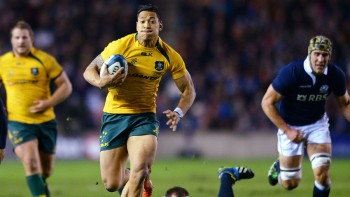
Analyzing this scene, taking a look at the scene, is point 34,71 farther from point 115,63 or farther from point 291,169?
point 291,169

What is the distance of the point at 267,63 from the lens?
2344cm

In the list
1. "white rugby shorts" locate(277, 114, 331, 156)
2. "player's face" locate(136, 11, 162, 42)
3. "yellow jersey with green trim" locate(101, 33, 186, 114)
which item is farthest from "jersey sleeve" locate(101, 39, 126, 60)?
"white rugby shorts" locate(277, 114, 331, 156)

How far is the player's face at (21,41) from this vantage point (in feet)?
35.5

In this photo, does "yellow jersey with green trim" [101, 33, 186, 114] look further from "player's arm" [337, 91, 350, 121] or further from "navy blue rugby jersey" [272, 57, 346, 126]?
"player's arm" [337, 91, 350, 121]

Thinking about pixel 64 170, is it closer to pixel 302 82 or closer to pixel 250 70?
pixel 250 70

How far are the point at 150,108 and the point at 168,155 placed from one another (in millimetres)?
12642

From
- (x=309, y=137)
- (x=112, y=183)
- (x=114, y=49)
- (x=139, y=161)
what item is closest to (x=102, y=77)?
(x=114, y=49)

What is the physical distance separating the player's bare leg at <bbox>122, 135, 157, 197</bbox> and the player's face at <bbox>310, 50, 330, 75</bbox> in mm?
2286

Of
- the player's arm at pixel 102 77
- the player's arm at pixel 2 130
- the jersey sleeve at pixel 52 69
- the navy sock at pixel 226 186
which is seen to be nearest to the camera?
the player's arm at pixel 102 77

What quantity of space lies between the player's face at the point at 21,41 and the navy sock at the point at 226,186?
3.50m

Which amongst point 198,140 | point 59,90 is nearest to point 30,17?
point 198,140

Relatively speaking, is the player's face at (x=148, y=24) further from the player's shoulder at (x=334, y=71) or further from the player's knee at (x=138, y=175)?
the player's shoulder at (x=334, y=71)

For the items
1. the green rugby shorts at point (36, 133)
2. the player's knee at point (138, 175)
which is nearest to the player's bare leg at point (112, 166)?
the player's knee at point (138, 175)

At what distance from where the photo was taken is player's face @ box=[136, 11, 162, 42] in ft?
29.2
